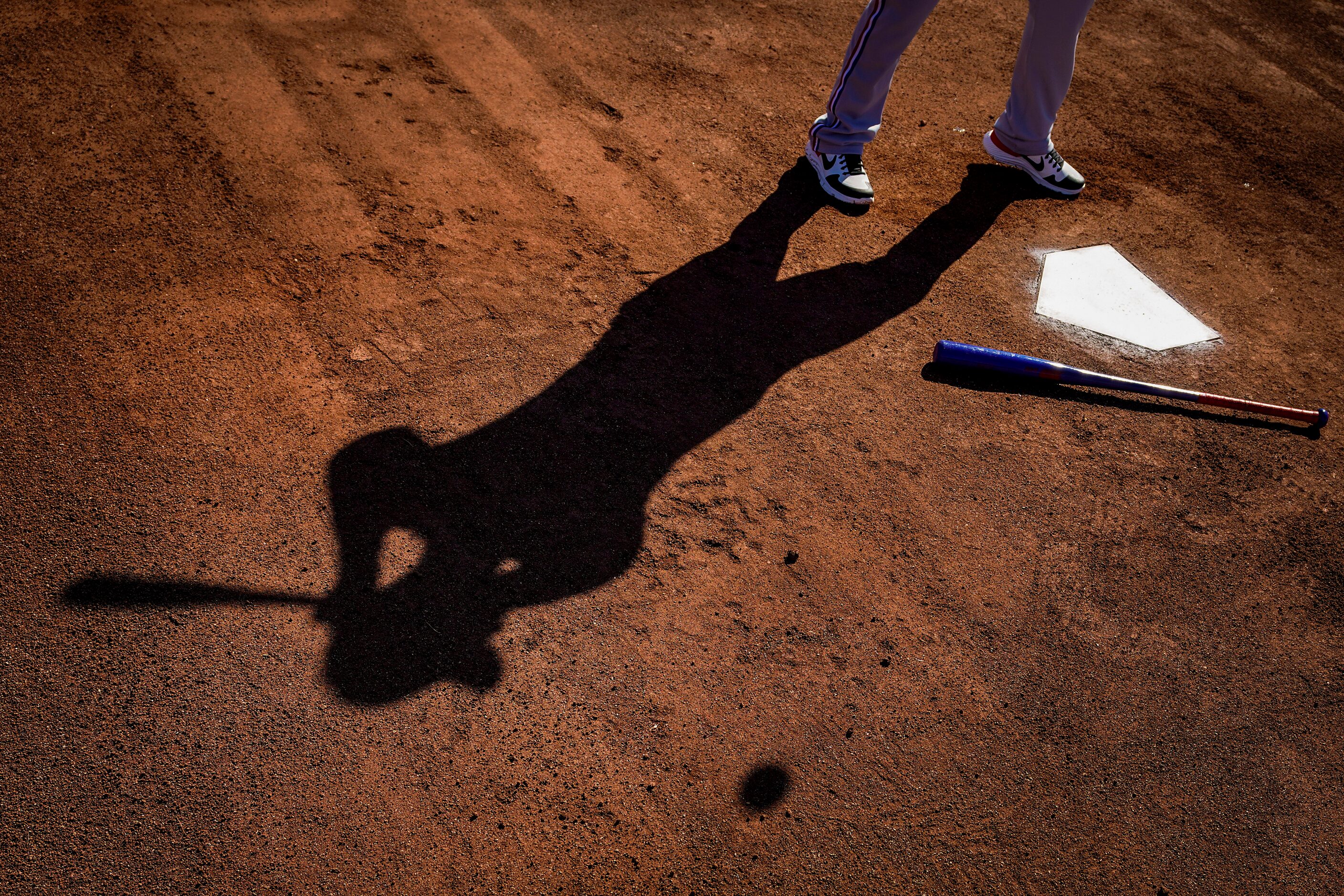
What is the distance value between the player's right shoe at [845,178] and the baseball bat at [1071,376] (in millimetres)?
1068

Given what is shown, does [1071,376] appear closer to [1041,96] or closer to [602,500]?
[1041,96]

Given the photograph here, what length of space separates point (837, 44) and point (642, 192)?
2081 millimetres

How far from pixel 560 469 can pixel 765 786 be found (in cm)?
120

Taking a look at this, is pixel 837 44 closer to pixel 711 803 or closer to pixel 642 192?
pixel 642 192

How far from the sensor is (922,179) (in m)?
4.45

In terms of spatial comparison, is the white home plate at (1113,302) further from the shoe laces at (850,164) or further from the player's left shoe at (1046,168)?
the shoe laces at (850,164)

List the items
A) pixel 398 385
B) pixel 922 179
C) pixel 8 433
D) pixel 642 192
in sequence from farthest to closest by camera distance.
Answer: pixel 922 179 < pixel 642 192 < pixel 398 385 < pixel 8 433

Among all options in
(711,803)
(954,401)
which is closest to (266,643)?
(711,803)

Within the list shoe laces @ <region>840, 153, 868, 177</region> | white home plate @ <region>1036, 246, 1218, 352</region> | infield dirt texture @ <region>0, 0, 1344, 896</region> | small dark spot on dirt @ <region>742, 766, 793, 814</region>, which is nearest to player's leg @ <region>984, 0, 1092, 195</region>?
infield dirt texture @ <region>0, 0, 1344, 896</region>

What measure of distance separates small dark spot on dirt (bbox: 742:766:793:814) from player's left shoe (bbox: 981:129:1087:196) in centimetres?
351

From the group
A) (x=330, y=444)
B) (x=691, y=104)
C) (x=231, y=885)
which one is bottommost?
(x=231, y=885)

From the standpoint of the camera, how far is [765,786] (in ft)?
7.47

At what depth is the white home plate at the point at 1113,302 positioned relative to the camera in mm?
3805

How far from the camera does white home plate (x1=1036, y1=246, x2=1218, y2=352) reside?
3805 mm
